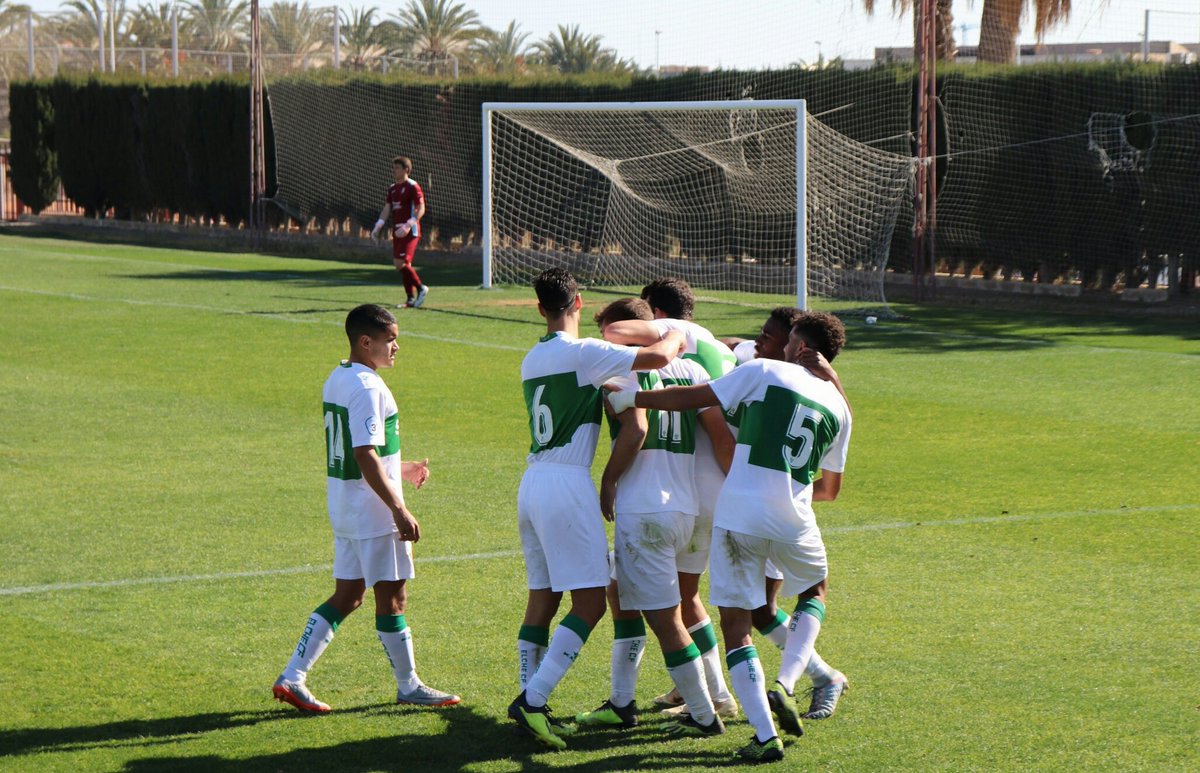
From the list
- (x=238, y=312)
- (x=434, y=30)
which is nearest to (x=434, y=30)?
(x=434, y=30)

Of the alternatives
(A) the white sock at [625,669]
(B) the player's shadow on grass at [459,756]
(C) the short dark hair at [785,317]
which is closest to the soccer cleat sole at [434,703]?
(B) the player's shadow on grass at [459,756]

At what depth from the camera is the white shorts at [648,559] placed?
5395 mm

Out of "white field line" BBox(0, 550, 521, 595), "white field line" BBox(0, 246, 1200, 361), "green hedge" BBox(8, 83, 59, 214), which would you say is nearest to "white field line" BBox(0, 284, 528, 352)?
"white field line" BBox(0, 246, 1200, 361)

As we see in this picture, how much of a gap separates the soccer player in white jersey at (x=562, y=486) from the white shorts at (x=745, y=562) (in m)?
0.41

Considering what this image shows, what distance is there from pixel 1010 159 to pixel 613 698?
2025cm

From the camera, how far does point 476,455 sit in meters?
11.1

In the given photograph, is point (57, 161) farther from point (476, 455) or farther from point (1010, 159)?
point (476, 455)

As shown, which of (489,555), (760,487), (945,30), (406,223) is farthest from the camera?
(945,30)

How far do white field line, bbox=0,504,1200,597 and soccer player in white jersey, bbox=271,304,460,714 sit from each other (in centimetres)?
205


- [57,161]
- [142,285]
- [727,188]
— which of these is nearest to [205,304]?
[142,285]

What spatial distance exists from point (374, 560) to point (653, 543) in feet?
3.63

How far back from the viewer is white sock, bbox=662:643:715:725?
535 cm

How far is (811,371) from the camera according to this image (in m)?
5.63

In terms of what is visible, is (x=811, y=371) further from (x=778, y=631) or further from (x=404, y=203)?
(x=404, y=203)
